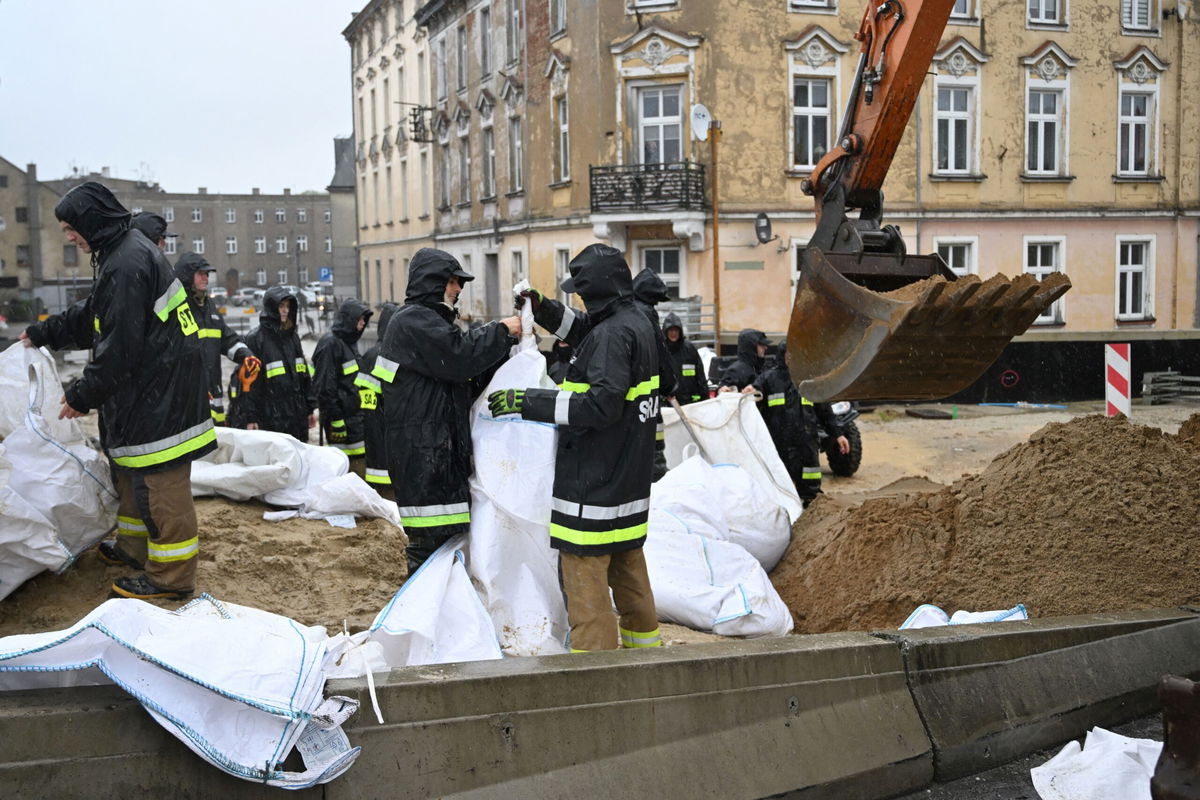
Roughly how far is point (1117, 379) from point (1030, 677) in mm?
8802

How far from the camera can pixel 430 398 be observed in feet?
15.8

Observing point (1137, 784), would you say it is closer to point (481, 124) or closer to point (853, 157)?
point (853, 157)

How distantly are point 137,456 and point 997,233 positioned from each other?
2298 cm

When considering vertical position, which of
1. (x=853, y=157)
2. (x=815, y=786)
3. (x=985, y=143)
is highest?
(x=985, y=143)

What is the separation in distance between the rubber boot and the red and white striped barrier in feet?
30.6

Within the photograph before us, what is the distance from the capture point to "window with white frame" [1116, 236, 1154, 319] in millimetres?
25812

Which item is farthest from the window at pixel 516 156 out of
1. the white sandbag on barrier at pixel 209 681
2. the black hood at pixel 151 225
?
the white sandbag on barrier at pixel 209 681

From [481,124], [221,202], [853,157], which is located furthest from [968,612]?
[221,202]

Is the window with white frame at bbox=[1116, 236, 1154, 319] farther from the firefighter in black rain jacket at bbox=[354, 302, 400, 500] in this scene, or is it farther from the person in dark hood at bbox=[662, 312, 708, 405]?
the firefighter in black rain jacket at bbox=[354, 302, 400, 500]

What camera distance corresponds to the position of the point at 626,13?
77.4 feet

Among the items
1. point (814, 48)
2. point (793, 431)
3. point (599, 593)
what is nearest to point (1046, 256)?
point (814, 48)

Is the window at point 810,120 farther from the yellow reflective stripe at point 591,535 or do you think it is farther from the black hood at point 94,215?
the yellow reflective stripe at point 591,535

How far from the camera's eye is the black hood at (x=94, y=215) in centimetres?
498

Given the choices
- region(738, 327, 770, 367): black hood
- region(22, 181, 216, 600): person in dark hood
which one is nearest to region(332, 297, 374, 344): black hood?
region(738, 327, 770, 367): black hood
